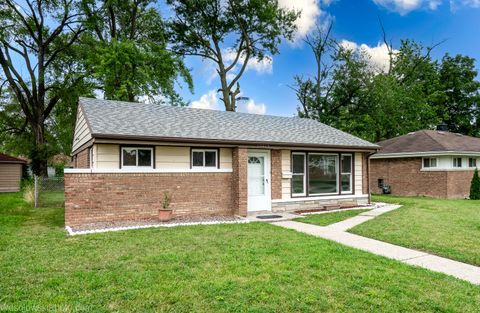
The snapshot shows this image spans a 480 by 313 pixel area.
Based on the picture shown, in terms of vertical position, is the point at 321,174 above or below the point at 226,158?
below

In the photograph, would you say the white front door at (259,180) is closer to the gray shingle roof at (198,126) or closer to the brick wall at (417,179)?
the gray shingle roof at (198,126)

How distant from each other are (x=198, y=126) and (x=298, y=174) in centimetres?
422

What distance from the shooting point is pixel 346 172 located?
13445 millimetres

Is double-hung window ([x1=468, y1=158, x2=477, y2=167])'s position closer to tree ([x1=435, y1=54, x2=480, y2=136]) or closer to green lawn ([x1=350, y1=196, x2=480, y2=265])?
green lawn ([x1=350, y1=196, x2=480, y2=265])

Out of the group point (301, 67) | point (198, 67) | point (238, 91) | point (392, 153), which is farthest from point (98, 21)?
point (392, 153)

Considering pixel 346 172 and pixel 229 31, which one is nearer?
pixel 346 172

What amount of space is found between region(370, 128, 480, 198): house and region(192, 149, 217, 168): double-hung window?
1413 cm

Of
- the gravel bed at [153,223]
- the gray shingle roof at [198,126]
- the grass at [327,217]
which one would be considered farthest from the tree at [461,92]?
the gravel bed at [153,223]

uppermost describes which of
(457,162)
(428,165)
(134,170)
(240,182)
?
(457,162)

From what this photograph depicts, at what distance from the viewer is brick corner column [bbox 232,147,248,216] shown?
10586 millimetres

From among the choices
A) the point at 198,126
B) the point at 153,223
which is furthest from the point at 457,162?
the point at 153,223

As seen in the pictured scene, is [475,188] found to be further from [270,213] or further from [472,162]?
[270,213]

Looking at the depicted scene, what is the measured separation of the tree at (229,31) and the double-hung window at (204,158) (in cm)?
1654

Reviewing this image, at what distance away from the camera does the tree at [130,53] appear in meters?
21.6
